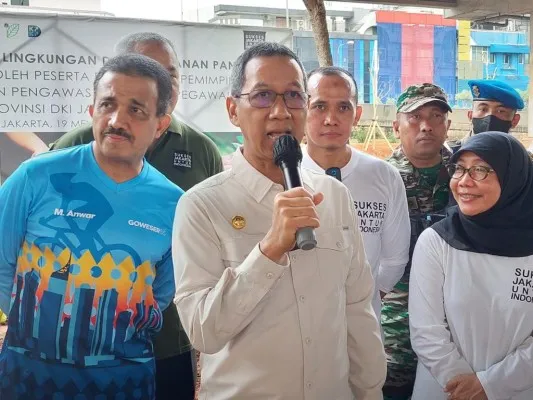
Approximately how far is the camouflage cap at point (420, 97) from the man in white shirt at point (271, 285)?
5.78 ft

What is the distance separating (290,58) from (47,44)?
3.96 meters

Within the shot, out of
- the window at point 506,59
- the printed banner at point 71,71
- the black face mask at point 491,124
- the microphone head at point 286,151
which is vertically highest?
the window at point 506,59

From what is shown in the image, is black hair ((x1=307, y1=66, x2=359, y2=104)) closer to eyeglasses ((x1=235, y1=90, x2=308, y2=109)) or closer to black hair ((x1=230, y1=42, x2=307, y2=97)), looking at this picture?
black hair ((x1=230, y1=42, x2=307, y2=97))

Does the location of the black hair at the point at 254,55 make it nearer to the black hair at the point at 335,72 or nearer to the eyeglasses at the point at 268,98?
the eyeglasses at the point at 268,98

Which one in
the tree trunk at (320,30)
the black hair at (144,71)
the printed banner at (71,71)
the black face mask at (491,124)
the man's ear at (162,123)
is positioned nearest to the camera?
the black hair at (144,71)

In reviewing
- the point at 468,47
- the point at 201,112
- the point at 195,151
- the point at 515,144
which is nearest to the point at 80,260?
the point at 195,151

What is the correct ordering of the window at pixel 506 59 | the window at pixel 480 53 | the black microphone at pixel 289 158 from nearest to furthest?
the black microphone at pixel 289 158
the window at pixel 506 59
the window at pixel 480 53

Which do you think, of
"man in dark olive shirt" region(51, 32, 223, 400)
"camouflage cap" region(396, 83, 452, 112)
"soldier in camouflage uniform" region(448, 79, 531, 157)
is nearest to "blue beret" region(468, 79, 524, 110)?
"soldier in camouflage uniform" region(448, 79, 531, 157)

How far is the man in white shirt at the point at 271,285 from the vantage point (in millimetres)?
1941

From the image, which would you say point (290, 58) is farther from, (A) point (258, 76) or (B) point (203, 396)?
(B) point (203, 396)

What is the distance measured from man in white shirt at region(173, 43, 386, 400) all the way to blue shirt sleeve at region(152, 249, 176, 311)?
509 mm

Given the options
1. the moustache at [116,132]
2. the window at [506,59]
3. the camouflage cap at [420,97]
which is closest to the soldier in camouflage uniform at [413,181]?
the camouflage cap at [420,97]

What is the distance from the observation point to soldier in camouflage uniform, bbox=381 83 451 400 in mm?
3455

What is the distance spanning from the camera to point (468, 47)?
19.6m
